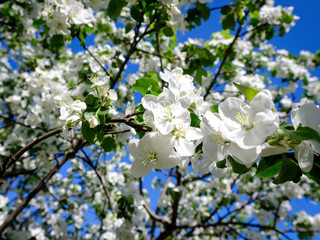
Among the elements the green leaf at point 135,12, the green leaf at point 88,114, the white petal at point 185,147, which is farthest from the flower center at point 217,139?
the green leaf at point 135,12

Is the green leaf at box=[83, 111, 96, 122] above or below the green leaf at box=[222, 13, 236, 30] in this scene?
below

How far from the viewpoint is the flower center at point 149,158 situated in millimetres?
983

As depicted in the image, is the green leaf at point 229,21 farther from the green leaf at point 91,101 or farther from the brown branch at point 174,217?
the brown branch at point 174,217

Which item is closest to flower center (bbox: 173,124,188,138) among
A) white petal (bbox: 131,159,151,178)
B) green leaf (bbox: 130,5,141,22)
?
white petal (bbox: 131,159,151,178)

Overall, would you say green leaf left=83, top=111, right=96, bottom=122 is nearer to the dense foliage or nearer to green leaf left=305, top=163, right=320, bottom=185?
the dense foliage

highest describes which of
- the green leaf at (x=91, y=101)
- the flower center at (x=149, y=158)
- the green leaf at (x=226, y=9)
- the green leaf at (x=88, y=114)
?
the green leaf at (x=226, y=9)

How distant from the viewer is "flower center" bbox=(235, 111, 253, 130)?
80 cm

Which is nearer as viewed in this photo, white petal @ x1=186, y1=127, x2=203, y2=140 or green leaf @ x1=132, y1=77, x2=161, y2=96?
white petal @ x1=186, y1=127, x2=203, y2=140

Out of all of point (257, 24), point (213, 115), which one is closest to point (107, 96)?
point (213, 115)

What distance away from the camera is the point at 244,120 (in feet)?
2.77

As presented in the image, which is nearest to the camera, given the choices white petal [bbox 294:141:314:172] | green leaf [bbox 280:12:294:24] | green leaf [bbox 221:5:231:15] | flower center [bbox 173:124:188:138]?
white petal [bbox 294:141:314:172]

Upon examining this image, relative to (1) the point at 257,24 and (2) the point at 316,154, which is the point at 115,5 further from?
(1) the point at 257,24

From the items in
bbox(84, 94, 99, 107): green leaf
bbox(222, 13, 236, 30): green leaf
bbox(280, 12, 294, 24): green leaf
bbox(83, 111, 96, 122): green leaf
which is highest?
bbox(280, 12, 294, 24): green leaf

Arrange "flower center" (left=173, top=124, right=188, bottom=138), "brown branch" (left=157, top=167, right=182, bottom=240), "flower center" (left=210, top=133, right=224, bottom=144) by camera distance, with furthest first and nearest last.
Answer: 1. "brown branch" (left=157, top=167, right=182, bottom=240)
2. "flower center" (left=173, top=124, right=188, bottom=138)
3. "flower center" (left=210, top=133, right=224, bottom=144)
